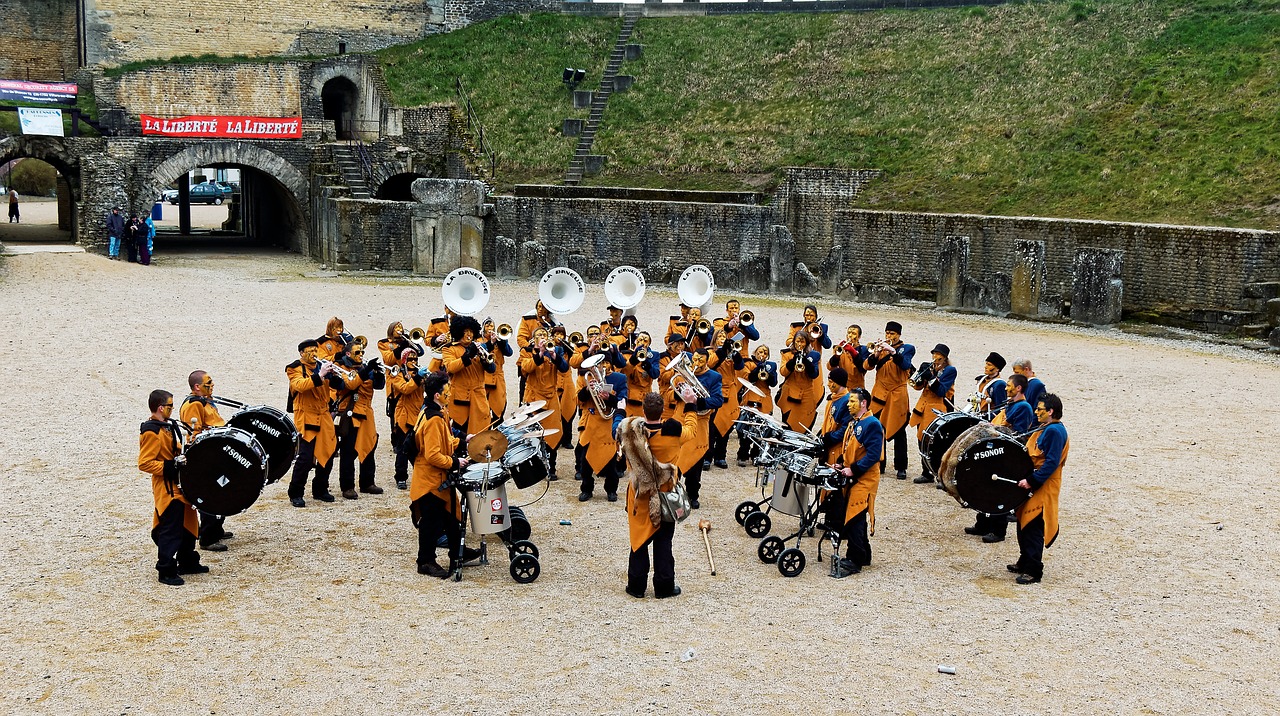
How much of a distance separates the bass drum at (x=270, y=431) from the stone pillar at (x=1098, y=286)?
61.2 feet

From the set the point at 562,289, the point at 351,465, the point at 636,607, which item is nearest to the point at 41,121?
the point at 562,289

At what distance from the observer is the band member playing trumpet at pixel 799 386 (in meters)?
→ 14.1

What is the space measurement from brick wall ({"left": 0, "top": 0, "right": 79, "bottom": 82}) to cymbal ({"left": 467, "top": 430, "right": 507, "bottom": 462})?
126 feet

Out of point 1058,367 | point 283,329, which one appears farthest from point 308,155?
point 1058,367

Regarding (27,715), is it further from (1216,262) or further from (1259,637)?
(1216,262)

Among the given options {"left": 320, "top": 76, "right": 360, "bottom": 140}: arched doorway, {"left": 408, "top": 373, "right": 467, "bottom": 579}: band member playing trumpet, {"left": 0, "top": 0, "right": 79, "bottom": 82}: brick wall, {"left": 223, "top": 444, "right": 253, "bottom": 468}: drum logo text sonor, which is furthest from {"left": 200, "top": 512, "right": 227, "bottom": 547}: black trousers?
{"left": 0, "top": 0, "right": 79, "bottom": 82}: brick wall

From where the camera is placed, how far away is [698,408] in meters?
12.0

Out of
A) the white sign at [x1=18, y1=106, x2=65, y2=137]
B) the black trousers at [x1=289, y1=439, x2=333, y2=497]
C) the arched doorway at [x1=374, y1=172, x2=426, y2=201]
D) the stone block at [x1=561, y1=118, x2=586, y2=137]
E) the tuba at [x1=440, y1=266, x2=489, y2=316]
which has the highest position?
the stone block at [x1=561, y1=118, x2=586, y2=137]

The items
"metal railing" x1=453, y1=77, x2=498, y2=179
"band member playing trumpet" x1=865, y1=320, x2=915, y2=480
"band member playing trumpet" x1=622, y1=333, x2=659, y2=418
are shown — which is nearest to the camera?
"band member playing trumpet" x1=622, y1=333, x2=659, y2=418

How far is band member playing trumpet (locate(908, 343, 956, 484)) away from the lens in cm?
1345

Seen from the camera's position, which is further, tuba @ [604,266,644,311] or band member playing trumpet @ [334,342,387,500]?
tuba @ [604,266,644,311]

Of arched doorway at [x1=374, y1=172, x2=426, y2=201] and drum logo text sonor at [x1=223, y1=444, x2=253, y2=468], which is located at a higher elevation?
arched doorway at [x1=374, y1=172, x2=426, y2=201]

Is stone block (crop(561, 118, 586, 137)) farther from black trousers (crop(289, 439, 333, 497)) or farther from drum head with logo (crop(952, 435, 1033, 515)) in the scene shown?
drum head with logo (crop(952, 435, 1033, 515))

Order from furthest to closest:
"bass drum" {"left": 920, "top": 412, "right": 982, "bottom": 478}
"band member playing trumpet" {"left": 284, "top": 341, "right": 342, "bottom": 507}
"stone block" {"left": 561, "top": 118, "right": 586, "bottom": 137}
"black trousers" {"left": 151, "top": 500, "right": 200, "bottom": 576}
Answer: "stone block" {"left": 561, "top": 118, "right": 586, "bottom": 137} < "band member playing trumpet" {"left": 284, "top": 341, "right": 342, "bottom": 507} < "bass drum" {"left": 920, "top": 412, "right": 982, "bottom": 478} < "black trousers" {"left": 151, "top": 500, "right": 200, "bottom": 576}
